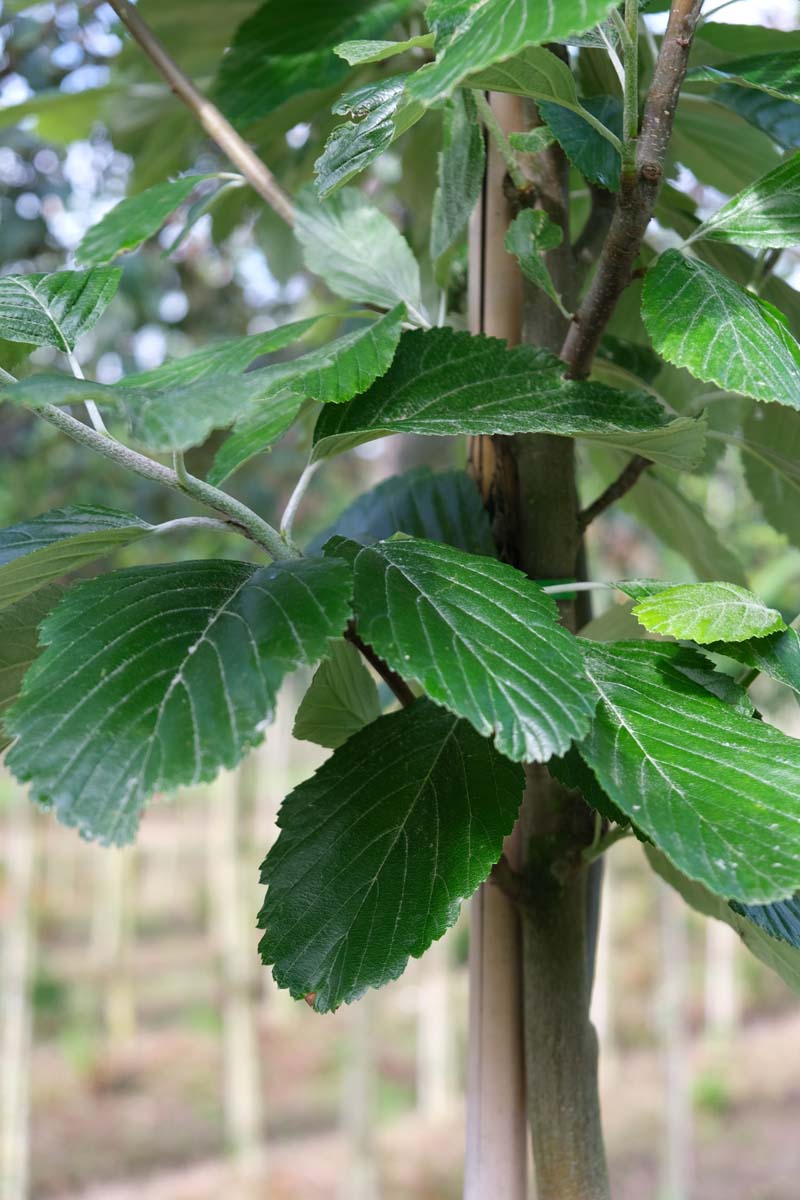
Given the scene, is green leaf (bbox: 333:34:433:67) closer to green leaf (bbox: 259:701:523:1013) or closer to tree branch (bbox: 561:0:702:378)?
tree branch (bbox: 561:0:702:378)

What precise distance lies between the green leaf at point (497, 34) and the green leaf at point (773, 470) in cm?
29

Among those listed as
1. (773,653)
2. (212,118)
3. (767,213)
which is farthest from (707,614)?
(212,118)

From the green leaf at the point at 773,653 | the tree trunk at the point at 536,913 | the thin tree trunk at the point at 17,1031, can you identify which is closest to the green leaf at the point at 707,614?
the green leaf at the point at 773,653

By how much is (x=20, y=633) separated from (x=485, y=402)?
17 cm

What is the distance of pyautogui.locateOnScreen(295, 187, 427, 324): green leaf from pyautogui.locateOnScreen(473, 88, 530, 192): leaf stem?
5 cm

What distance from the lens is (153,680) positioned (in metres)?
0.25

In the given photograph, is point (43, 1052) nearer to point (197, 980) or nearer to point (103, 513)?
point (197, 980)

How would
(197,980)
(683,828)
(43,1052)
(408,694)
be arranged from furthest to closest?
(197,980) < (43,1052) < (408,694) < (683,828)

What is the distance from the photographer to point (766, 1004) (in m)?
4.89

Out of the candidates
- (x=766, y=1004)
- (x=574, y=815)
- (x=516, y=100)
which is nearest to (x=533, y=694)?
(x=574, y=815)

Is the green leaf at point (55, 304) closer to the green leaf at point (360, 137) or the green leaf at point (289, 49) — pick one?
the green leaf at point (360, 137)

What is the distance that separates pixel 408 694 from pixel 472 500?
11 centimetres

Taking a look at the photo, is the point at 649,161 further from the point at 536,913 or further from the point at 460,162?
the point at 536,913

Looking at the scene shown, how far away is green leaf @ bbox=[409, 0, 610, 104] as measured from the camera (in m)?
0.21
